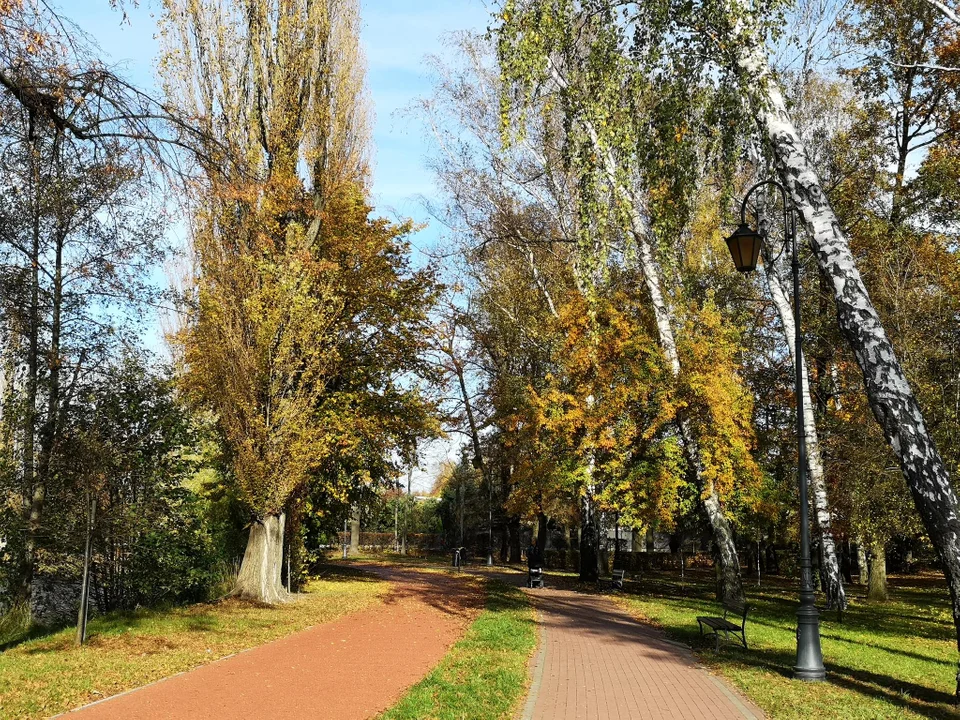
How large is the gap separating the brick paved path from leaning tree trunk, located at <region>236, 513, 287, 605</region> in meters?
6.96

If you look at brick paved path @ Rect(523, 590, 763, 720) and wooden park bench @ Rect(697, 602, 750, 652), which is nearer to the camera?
brick paved path @ Rect(523, 590, 763, 720)

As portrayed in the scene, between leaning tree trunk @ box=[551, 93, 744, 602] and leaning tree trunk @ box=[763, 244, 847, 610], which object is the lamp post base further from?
leaning tree trunk @ box=[763, 244, 847, 610]

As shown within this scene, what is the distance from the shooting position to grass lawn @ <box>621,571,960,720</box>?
28.2ft

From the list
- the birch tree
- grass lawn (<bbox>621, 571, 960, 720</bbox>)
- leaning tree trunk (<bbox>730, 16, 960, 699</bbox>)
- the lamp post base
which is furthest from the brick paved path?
the birch tree

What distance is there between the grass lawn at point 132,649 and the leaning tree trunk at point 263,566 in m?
0.61

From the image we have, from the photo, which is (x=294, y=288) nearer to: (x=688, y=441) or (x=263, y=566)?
(x=263, y=566)

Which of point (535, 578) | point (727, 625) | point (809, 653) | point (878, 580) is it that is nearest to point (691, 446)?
point (727, 625)

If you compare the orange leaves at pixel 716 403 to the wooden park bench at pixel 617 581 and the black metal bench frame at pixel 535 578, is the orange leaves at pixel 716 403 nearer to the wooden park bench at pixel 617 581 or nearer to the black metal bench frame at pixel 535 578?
the wooden park bench at pixel 617 581

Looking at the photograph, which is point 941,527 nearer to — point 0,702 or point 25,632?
point 0,702

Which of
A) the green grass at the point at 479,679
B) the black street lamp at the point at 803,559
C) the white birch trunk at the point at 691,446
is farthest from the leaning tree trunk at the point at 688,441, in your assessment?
the black street lamp at the point at 803,559

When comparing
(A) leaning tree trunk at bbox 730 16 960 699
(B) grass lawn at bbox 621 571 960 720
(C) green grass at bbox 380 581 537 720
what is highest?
(A) leaning tree trunk at bbox 730 16 960 699

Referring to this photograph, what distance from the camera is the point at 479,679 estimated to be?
948cm

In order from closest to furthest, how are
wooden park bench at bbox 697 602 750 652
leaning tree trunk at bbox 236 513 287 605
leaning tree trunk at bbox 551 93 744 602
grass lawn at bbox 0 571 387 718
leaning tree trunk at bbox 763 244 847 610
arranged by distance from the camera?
grass lawn at bbox 0 571 387 718 < wooden park bench at bbox 697 602 750 652 < leaning tree trunk at bbox 551 93 744 602 < leaning tree trunk at bbox 236 513 287 605 < leaning tree trunk at bbox 763 244 847 610

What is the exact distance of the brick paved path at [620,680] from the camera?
8.15 m
